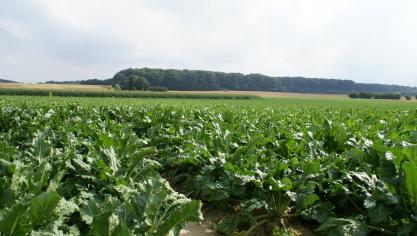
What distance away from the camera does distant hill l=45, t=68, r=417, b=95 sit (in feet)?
305

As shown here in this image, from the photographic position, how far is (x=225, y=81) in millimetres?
99250

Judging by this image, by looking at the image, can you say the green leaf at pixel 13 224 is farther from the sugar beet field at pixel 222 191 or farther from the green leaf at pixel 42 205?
the green leaf at pixel 42 205

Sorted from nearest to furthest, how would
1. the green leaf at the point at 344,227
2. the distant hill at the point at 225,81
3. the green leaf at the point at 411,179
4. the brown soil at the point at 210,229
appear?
the green leaf at the point at 411,179
the green leaf at the point at 344,227
the brown soil at the point at 210,229
the distant hill at the point at 225,81

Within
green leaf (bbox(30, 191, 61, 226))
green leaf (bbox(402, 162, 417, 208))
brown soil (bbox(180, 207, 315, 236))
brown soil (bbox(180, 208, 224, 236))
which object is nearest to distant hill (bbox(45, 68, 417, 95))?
brown soil (bbox(180, 208, 224, 236))

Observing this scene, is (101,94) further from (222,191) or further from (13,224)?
(13,224)

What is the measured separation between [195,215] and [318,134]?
3.94 metres

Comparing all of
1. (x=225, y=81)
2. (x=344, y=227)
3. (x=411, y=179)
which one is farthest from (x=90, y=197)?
(x=225, y=81)

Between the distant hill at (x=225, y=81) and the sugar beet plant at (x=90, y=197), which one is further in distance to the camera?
the distant hill at (x=225, y=81)

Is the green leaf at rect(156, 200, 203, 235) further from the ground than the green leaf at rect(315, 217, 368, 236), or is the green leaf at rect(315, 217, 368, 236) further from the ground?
the green leaf at rect(156, 200, 203, 235)

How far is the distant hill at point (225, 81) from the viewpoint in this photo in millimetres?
92875

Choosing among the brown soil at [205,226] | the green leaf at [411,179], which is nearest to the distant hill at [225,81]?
the brown soil at [205,226]

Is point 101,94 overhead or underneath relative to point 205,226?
underneath

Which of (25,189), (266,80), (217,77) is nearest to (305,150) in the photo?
(25,189)

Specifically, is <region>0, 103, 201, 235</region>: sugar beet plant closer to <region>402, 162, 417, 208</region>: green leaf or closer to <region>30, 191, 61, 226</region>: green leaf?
<region>30, 191, 61, 226</region>: green leaf
